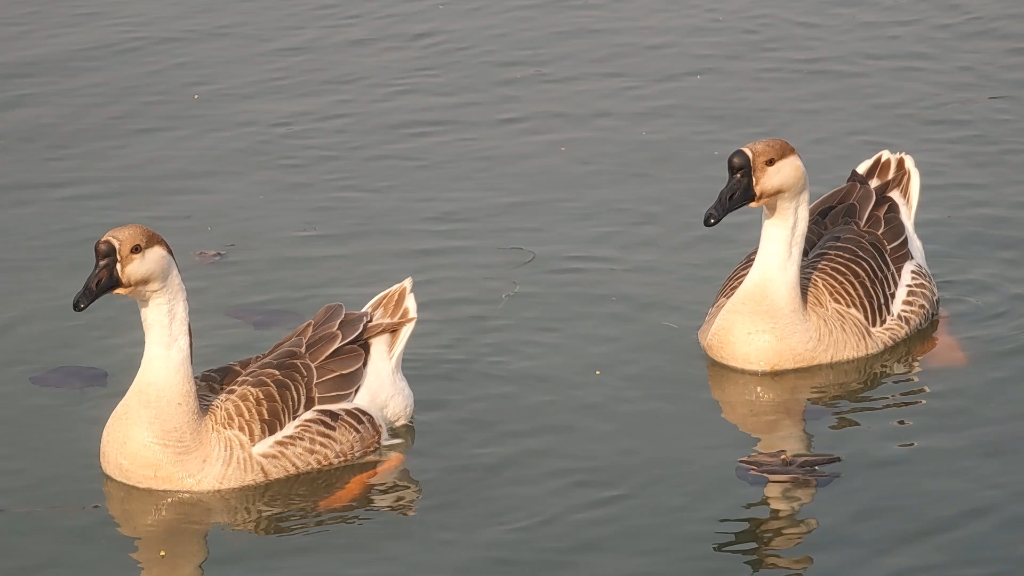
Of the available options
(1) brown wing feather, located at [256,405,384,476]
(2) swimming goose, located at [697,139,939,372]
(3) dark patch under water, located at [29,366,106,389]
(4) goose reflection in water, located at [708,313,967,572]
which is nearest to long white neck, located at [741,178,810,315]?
(2) swimming goose, located at [697,139,939,372]

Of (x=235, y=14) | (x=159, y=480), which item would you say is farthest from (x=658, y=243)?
(x=235, y=14)

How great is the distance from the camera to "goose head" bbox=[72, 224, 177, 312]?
8.52m

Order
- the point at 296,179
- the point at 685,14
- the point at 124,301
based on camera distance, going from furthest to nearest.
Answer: the point at 685,14 < the point at 296,179 < the point at 124,301

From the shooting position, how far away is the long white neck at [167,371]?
29.3 ft

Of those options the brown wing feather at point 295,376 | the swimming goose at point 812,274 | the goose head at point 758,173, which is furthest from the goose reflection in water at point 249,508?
the goose head at point 758,173

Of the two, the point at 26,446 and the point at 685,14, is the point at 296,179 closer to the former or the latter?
the point at 26,446

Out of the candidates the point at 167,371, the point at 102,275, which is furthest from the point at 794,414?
the point at 102,275

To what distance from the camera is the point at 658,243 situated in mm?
12844

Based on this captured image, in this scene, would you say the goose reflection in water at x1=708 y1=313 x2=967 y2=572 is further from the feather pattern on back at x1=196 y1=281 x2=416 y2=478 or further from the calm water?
the feather pattern on back at x1=196 y1=281 x2=416 y2=478

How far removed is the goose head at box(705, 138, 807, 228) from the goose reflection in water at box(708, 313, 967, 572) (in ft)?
4.52

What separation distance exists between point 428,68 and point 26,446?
869 cm

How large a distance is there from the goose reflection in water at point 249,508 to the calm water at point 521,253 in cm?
3

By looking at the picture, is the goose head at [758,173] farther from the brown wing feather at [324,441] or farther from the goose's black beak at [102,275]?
the goose's black beak at [102,275]

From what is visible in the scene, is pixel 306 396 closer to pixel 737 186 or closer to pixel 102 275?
pixel 102 275
